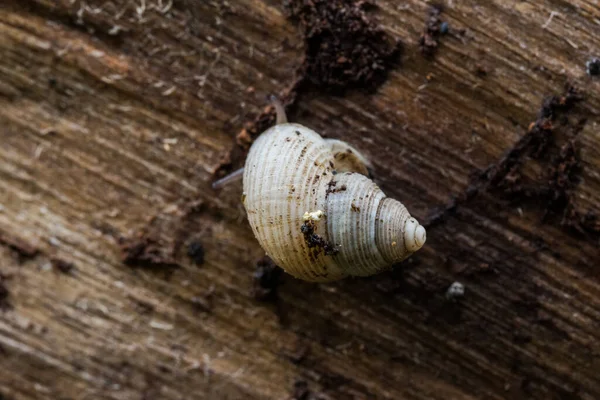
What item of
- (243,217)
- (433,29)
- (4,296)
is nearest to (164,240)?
(243,217)

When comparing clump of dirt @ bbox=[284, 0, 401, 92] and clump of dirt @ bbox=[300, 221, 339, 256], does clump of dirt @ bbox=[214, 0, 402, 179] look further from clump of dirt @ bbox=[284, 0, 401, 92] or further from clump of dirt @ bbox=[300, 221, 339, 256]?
clump of dirt @ bbox=[300, 221, 339, 256]

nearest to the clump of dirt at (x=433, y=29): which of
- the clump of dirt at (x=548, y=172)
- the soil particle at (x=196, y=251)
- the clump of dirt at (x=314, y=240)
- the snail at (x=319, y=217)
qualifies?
the clump of dirt at (x=548, y=172)

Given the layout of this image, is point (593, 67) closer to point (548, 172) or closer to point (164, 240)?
point (548, 172)

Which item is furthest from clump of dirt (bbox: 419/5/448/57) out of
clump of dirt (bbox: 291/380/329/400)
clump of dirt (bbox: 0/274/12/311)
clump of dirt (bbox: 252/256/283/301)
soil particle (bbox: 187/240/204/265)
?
clump of dirt (bbox: 0/274/12/311)

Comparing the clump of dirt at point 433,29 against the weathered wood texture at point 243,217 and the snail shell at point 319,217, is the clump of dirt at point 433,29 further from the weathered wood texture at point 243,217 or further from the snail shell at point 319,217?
the snail shell at point 319,217

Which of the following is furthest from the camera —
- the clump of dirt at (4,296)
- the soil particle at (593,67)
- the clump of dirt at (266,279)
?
the clump of dirt at (4,296)
